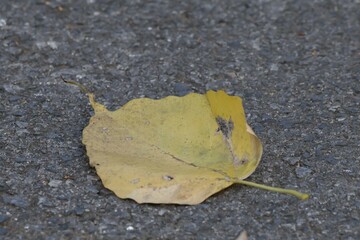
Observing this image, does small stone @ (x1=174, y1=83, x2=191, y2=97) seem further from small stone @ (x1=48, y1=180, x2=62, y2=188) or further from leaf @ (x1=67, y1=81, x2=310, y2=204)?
small stone @ (x1=48, y1=180, x2=62, y2=188)

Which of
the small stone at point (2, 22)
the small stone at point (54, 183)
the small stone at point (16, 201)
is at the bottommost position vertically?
the small stone at point (2, 22)

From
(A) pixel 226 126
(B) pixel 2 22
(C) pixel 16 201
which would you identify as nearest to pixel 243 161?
(A) pixel 226 126

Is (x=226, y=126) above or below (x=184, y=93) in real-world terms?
above

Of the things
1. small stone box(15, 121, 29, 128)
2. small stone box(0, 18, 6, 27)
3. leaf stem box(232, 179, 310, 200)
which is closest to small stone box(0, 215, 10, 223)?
small stone box(15, 121, 29, 128)

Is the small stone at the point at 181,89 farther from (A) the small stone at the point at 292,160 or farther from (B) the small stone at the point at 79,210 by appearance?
(B) the small stone at the point at 79,210

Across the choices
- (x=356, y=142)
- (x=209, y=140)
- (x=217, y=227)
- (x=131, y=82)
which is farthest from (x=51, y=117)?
(x=356, y=142)

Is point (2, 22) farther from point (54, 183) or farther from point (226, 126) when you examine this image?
point (226, 126)

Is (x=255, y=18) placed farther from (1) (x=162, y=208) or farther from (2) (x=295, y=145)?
(1) (x=162, y=208)

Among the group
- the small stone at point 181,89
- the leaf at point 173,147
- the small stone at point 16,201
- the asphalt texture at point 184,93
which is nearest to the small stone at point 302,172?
the asphalt texture at point 184,93
